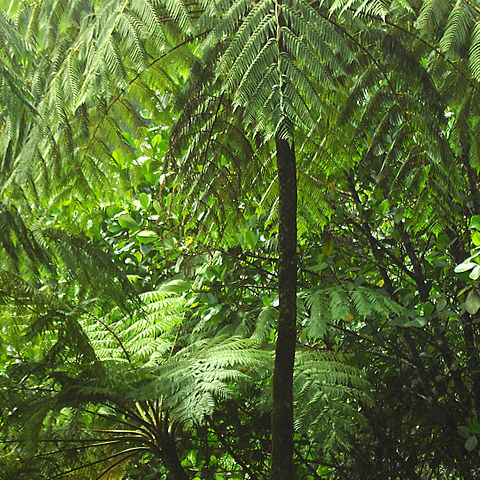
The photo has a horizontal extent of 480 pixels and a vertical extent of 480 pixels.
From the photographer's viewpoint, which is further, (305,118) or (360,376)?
(360,376)

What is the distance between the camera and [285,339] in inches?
55.1

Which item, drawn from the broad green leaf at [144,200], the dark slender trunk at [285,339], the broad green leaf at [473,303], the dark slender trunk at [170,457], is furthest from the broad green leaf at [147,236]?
the broad green leaf at [473,303]

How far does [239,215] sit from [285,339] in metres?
0.52

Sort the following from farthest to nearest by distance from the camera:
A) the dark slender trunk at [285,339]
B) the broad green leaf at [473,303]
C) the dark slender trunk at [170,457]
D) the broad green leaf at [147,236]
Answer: the broad green leaf at [147,236] → the dark slender trunk at [170,457] → the broad green leaf at [473,303] → the dark slender trunk at [285,339]

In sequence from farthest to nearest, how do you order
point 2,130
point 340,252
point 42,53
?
point 340,252 < point 42,53 < point 2,130

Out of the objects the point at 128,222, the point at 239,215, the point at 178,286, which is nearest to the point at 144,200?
the point at 128,222

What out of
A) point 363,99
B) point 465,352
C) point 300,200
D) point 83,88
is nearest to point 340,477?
point 465,352

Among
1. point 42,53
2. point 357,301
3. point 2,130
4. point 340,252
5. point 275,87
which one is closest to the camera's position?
point 275,87

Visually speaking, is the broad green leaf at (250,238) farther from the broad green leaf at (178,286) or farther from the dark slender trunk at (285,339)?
the dark slender trunk at (285,339)

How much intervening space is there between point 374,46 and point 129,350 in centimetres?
145

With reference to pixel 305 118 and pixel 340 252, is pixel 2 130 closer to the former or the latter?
pixel 305 118

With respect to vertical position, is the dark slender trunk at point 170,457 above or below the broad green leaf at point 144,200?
below

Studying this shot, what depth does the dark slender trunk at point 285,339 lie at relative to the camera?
1.39 m

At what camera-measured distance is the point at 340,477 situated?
7.62 ft
